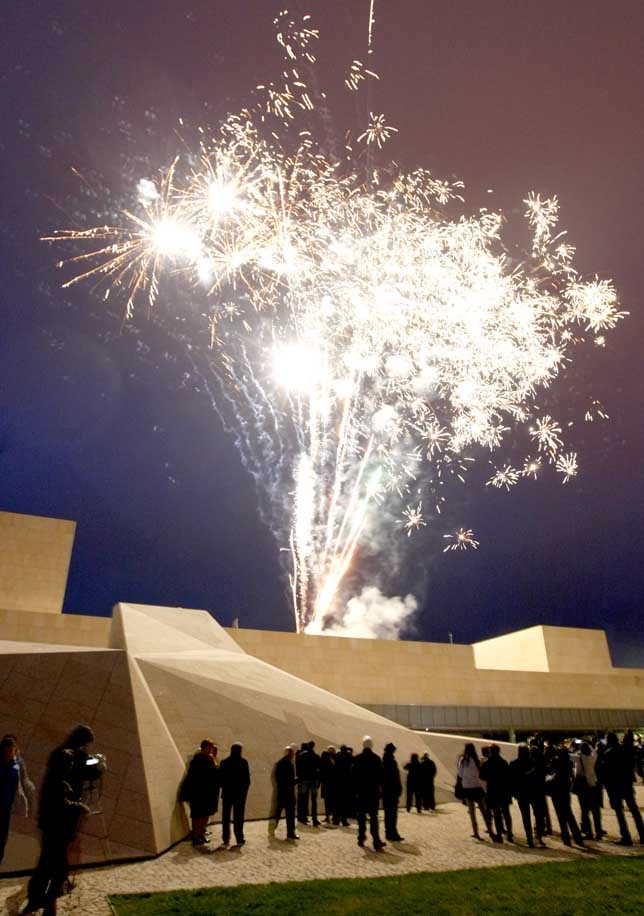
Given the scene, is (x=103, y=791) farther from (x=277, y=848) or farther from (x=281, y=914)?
(x=281, y=914)

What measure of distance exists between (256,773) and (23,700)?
4661 millimetres

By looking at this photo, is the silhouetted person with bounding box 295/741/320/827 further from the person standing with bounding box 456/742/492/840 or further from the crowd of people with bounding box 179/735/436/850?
the person standing with bounding box 456/742/492/840

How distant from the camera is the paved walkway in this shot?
6.03 meters

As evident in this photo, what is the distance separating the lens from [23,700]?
28.2 ft

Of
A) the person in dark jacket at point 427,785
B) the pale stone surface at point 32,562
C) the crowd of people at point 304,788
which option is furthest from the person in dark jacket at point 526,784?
the pale stone surface at point 32,562

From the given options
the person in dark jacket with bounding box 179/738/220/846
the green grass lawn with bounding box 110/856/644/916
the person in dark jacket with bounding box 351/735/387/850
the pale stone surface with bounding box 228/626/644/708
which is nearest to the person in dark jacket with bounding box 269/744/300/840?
the person in dark jacket with bounding box 351/735/387/850

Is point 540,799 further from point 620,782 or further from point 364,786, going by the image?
point 364,786

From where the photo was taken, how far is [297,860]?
7.48m

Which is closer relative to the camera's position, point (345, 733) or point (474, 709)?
point (345, 733)

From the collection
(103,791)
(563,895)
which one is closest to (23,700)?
(103,791)

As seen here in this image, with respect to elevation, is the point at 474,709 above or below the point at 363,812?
above

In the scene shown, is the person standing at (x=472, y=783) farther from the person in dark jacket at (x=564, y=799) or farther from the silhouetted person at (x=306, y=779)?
the silhouetted person at (x=306, y=779)

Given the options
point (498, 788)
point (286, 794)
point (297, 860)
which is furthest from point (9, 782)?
point (498, 788)

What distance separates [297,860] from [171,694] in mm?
4864
